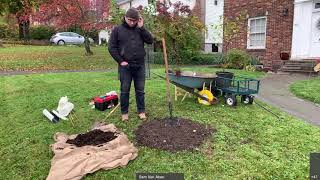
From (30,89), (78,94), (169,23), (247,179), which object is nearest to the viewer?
(247,179)

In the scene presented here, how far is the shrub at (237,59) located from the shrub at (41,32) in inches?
1005

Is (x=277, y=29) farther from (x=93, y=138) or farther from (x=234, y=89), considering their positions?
(x=93, y=138)

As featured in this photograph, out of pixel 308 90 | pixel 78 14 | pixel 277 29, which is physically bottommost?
pixel 308 90

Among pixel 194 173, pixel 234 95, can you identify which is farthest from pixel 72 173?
pixel 234 95

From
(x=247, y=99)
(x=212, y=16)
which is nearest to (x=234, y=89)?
(x=247, y=99)

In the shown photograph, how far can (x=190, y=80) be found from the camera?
25.2 feet

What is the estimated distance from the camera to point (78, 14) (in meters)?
21.7

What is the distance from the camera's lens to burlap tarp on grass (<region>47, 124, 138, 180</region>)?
454 centimetres

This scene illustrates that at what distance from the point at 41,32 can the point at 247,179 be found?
36.0 m

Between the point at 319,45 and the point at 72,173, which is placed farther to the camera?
the point at 319,45

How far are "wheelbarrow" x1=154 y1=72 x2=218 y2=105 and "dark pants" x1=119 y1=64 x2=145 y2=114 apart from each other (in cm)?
109

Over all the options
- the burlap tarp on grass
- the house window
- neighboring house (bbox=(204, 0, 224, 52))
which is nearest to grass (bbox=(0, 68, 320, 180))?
the burlap tarp on grass

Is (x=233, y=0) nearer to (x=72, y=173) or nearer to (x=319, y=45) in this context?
(x=319, y=45)

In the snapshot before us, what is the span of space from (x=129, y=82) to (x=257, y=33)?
12.7 meters
